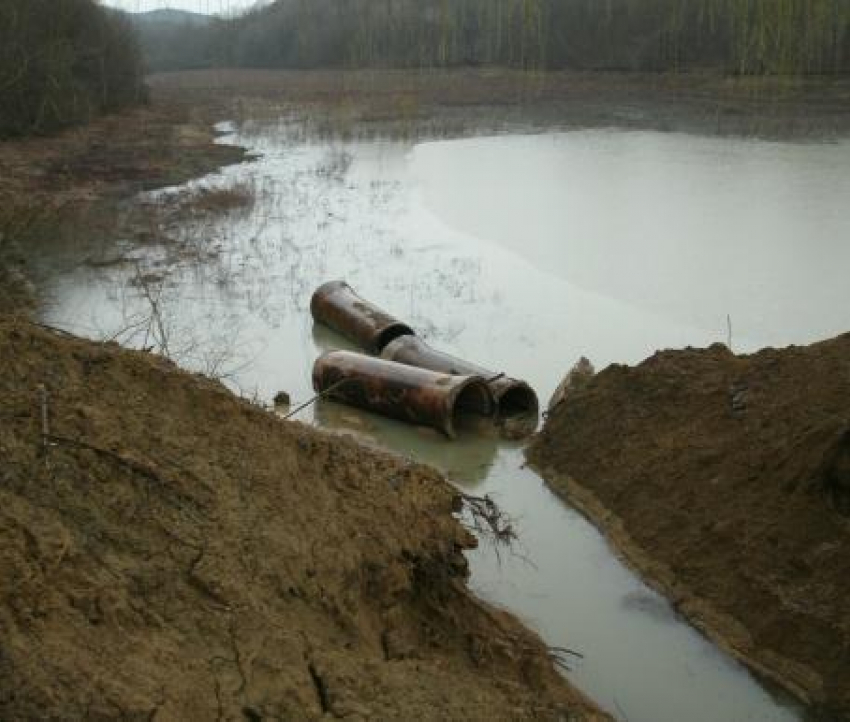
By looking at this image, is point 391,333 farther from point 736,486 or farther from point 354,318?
point 736,486

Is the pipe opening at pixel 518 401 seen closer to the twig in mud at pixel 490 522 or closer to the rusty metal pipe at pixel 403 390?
the rusty metal pipe at pixel 403 390

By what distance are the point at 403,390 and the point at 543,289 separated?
4278mm

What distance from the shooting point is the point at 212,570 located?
12.1ft

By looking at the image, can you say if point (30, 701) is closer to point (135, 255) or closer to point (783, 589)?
point (783, 589)

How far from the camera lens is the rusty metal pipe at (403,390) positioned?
7.79 m

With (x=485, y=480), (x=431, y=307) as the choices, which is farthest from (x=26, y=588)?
(x=431, y=307)

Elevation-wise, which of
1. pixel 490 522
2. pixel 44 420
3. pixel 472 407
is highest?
pixel 44 420

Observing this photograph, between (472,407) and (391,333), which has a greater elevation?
(391,333)

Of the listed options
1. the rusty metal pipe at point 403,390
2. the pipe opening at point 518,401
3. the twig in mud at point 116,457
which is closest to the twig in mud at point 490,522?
the rusty metal pipe at point 403,390

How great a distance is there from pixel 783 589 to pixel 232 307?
7797 millimetres

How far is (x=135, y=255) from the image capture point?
47.0 ft

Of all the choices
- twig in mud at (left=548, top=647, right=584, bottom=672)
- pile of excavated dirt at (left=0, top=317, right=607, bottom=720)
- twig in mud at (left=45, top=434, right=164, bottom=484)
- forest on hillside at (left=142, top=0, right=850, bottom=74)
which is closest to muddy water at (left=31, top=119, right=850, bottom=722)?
twig in mud at (left=548, top=647, right=584, bottom=672)

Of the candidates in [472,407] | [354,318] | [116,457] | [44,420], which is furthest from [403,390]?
[44,420]

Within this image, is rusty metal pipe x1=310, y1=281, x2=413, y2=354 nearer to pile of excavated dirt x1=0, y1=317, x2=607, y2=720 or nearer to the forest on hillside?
pile of excavated dirt x1=0, y1=317, x2=607, y2=720
